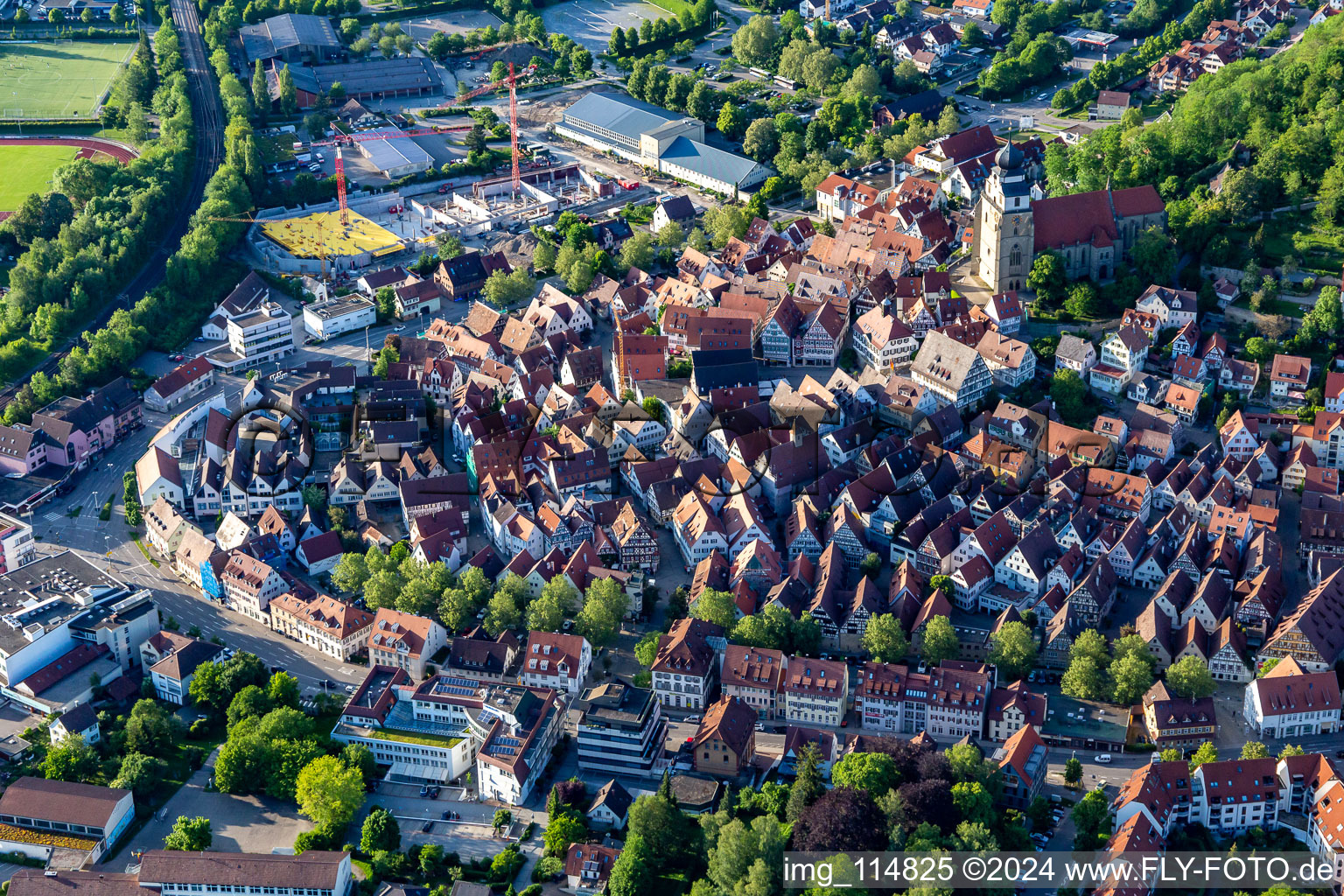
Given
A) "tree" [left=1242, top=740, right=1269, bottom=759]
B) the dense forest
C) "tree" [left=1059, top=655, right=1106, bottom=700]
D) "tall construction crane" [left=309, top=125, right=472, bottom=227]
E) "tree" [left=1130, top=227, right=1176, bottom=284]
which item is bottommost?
"tree" [left=1059, top=655, right=1106, bottom=700]

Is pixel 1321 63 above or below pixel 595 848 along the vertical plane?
above

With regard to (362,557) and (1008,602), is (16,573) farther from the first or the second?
(1008,602)

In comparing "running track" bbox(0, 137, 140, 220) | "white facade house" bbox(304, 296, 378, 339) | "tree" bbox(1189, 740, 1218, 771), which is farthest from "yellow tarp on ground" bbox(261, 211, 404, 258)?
"tree" bbox(1189, 740, 1218, 771)

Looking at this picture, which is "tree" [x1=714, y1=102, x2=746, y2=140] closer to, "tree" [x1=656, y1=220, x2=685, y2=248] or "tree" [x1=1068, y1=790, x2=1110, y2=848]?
"tree" [x1=656, y1=220, x2=685, y2=248]

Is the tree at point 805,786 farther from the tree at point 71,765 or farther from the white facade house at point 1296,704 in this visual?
the tree at point 71,765

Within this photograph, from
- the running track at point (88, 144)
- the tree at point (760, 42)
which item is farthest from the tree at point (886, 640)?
the running track at point (88, 144)

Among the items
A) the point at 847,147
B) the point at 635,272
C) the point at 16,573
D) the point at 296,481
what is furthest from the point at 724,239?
the point at 16,573

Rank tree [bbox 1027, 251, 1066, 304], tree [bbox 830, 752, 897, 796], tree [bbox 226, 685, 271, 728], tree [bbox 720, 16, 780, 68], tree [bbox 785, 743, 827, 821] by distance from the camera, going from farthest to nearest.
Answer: tree [bbox 720, 16, 780, 68], tree [bbox 1027, 251, 1066, 304], tree [bbox 226, 685, 271, 728], tree [bbox 785, 743, 827, 821], tree [bbox 830, 752, 897, 796]
